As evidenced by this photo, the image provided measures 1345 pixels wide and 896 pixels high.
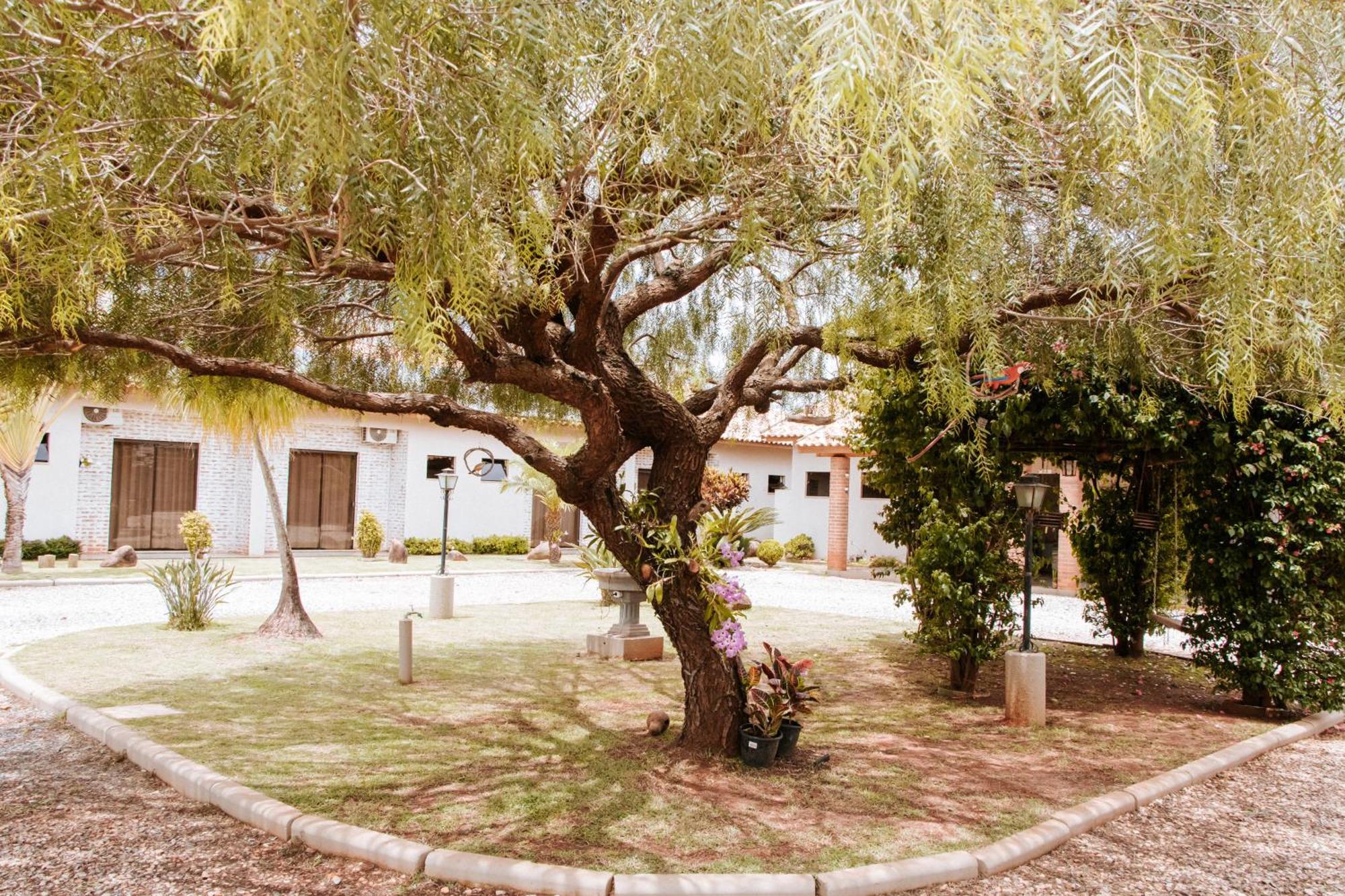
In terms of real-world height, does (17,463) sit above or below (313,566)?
above

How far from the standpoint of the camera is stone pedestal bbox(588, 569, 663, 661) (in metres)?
9.60

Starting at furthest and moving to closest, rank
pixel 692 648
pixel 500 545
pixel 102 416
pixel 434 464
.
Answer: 1. pixel 500 545
2. pixel 434 464
3. pixel 102 416
4. pixel 692 648

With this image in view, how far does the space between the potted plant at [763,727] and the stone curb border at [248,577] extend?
11098 millimetres

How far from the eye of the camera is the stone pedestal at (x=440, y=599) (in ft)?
40.9

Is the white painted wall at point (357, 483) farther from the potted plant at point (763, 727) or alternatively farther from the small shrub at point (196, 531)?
the potted plant at point (763, 727)

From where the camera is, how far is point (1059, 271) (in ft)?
19.0

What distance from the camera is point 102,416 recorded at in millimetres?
17859

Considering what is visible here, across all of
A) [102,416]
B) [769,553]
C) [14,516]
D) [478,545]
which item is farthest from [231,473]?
[769,553]

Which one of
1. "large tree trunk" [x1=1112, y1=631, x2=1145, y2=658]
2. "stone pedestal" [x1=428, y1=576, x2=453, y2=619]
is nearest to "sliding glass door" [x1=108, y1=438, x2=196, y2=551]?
"stone pedestal" [x1=428, y1=576, x2=453, y2=619]

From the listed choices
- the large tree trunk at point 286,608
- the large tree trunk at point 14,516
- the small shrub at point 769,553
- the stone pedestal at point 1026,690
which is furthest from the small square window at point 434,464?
the stone pedestal at point 1026,690

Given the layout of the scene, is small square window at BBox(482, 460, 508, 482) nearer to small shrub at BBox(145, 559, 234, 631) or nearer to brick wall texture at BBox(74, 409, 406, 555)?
brick wall texture at BBox(74, 409, 406, 555)

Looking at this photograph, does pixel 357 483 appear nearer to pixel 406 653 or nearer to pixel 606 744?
pixel 406 653

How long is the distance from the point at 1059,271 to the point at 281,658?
7.53 metres

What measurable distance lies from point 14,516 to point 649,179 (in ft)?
49.6
